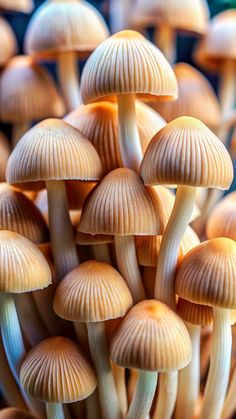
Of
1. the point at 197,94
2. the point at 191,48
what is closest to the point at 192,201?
the point at 197,94

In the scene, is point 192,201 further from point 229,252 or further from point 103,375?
point 103,375

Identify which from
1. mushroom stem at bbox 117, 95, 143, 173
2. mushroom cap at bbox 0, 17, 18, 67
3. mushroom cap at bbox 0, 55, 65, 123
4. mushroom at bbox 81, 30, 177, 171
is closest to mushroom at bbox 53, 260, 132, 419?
mushroom stem at bbox 117, 95, 143, 173

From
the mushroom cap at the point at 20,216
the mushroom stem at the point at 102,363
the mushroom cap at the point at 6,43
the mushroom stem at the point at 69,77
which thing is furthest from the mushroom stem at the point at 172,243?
the mushroom cap at the point at 6,43

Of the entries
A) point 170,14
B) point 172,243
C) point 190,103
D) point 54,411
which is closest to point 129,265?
point 172,243

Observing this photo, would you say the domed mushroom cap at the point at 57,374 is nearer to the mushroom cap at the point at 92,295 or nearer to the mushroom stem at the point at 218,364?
the mushroom cap at the point at 92,295

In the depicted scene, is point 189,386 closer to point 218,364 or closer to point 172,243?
point 218,364
